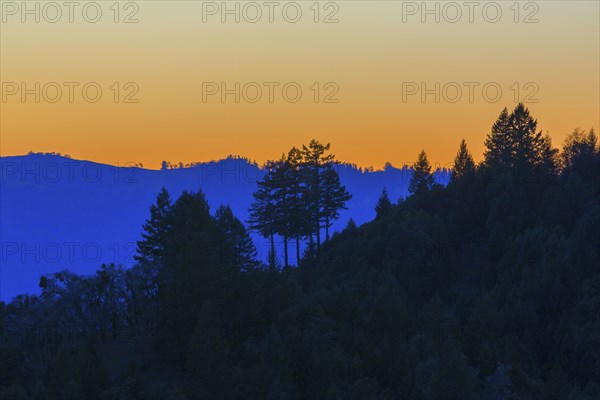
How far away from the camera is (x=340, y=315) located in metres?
66.1

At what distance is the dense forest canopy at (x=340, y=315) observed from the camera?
56125 mm

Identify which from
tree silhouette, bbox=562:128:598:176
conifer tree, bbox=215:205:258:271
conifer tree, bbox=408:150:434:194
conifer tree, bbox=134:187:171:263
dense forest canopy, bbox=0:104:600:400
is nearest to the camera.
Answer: dense forest canopy, bbox=0:104:600:400

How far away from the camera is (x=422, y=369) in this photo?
188ft


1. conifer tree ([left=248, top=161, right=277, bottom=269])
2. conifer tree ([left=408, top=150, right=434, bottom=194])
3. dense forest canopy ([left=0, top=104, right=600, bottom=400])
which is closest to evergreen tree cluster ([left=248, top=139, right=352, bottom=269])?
conifer tree ([left=248, top=161, right=277, bottom=269])

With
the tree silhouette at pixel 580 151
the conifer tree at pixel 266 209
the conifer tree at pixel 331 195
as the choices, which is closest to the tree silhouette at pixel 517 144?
the tree silhouette at pixel 580 151

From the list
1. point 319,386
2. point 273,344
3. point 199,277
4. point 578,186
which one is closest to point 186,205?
point 199,277

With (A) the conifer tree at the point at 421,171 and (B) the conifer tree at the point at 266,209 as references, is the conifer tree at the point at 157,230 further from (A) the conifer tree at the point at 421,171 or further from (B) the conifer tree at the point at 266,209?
(A) the conifer tree at the point at 421,171

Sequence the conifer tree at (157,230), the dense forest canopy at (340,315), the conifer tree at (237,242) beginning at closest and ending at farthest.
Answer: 1. the dense forest canopy at (340,315)
2. the conifer tree at (237,242)
3. the conifer tree at (157,230)

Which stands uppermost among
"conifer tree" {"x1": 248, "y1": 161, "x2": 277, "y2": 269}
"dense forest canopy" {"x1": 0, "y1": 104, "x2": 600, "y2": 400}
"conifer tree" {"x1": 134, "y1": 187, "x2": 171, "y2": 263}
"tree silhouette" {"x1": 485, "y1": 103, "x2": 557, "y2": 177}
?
"tree silhouette" {"x1": 485, "y1": 103, "x2": 557, "y2": 177}

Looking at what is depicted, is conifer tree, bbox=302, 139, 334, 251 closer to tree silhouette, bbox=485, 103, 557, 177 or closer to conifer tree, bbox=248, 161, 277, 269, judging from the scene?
conifer tree, bbox=248, 161, 277, 269

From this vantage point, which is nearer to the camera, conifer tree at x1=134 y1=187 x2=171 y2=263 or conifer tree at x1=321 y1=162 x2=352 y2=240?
conifer tree at x1=134 y1=187 x2=171 y2=263

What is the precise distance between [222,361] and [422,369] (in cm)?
1445

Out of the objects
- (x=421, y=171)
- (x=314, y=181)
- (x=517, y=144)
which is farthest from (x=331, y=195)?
(x=421, y=171)

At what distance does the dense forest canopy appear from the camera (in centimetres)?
5612
